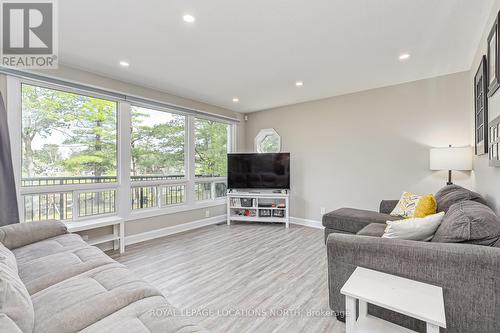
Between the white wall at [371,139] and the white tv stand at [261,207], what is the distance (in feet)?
0.99

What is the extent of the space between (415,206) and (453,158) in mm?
786

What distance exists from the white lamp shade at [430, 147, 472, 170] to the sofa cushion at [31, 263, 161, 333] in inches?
139

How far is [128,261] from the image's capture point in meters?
2.97

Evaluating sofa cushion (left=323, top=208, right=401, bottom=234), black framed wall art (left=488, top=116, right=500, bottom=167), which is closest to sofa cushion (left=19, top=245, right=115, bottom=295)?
sofa cushion (left=323, top=208, right=401, bottom=234)

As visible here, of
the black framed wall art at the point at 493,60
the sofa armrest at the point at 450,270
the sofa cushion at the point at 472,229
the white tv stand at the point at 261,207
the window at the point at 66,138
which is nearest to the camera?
the sofa armrest at the point at 450,270

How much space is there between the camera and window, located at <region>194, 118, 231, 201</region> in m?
4.80

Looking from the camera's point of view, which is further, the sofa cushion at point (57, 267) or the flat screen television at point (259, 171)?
the flat screen television at point (259, 171)

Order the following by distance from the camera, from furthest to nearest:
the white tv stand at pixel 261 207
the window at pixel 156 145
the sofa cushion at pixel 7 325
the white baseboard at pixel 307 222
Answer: the white tv stand at pixel 261 207
the white baseboard at pixel 307 222
the window at pixel 156 145
the sofa cushion at pixel 7 325

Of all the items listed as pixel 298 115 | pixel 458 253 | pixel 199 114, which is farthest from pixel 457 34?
pixel 199 114

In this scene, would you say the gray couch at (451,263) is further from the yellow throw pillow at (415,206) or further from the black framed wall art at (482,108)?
the black framed wall art at (482,108)

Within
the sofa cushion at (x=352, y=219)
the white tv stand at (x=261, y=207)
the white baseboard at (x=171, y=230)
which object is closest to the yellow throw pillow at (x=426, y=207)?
the sofa cushion at (x=352, y=219)

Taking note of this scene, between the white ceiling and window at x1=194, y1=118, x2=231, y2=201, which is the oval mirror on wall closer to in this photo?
window at x1=194, y1=118, x2=231, y2=201

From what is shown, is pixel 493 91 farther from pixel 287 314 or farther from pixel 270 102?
pixel 270 102

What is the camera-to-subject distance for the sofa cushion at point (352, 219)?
118 inches
